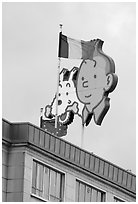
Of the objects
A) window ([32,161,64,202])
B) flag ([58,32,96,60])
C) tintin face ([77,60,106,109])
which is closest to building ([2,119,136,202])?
window ([32,161,64,202])

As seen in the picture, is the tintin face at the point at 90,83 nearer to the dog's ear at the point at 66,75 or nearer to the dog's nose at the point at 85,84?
the dog's nose at the point at 85,84

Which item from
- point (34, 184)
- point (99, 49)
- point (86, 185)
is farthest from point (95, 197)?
point (99, 49)

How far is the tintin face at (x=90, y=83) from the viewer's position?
59344mm

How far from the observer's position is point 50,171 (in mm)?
54000

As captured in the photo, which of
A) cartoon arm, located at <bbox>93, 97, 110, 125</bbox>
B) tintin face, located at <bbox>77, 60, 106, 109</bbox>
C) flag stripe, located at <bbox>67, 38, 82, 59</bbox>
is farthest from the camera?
flag stripe, located at <bbox>67, 38, 82, 59</bbox>

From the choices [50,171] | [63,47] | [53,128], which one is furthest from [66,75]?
[50,171]

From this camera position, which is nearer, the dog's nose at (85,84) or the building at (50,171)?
the building at (50,171)

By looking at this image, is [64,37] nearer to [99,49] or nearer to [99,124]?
[99,49]

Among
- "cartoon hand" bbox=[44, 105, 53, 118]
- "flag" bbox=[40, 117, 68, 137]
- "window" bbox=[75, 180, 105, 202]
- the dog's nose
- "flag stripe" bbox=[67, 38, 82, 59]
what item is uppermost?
"flag stripe" bbox=[67, 38, 82, 59]

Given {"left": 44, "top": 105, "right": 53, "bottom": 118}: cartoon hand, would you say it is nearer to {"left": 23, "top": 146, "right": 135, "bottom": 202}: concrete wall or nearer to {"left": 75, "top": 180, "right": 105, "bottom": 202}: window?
{"left": 23, "top": 146, "right": 135, "bottom": 202}: concrete wall

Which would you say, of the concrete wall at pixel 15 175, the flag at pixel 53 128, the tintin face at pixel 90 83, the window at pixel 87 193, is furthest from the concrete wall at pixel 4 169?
the tintin face at pixel 90 83

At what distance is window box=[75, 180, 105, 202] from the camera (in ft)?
183

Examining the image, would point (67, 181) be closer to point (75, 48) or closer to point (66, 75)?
point (66, 75)

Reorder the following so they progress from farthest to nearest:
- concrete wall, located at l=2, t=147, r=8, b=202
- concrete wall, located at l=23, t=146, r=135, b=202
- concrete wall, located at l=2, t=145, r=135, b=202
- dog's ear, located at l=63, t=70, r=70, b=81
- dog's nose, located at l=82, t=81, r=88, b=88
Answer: dog's ear, located at l=63, t=70, r=70, b=81 → dog's nose, located at l=82, t=81, r=88, b=88 → concrete wall, located at l=23, t=146, r=135, b=202 → concrete wall, located at l=2, t=145, r=135, b=202 → concrete wall, located at l=2, t=147, r=8, b=202
